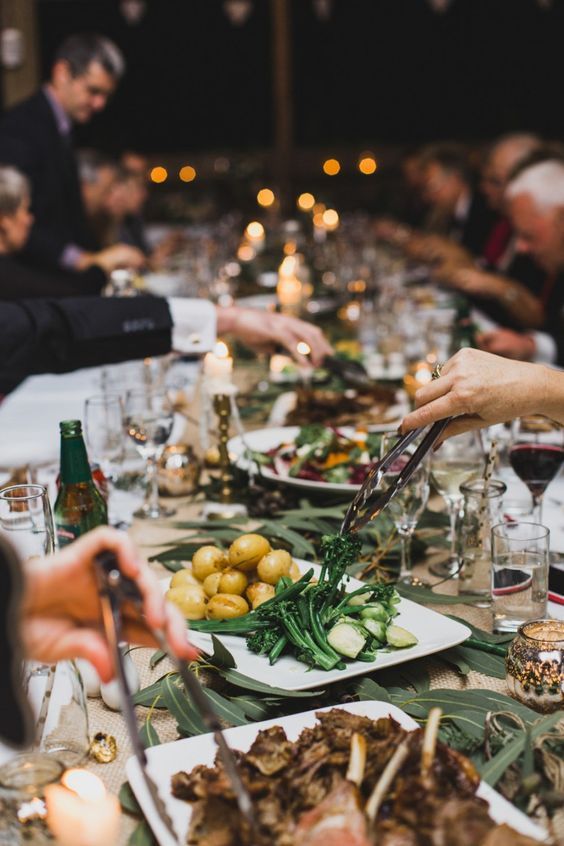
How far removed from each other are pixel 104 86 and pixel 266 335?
3.19 meters

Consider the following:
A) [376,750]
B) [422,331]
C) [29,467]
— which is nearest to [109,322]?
[29,467]

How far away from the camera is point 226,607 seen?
125cm

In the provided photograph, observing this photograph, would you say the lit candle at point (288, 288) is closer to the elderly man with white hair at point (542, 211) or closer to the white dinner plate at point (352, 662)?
the elderly man with white hair at point (542, 211)

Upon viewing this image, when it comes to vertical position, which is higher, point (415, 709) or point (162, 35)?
point (162, 35)

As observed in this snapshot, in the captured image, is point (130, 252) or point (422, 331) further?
point (130, 252)

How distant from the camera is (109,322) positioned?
86.8 inches

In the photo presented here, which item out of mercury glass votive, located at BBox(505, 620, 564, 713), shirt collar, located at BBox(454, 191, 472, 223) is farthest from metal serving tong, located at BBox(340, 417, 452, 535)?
shirt collar, located at BBox(454, 191, 472, 223)

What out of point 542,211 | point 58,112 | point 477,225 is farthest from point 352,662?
point 477,225

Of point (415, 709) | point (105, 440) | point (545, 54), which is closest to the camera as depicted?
point (415, 709)

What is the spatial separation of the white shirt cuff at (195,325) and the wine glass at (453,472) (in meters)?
0.81

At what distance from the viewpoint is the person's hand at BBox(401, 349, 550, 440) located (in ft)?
4.27

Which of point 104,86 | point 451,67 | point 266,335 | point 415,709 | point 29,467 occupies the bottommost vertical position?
point 415,709

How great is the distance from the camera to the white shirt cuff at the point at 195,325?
7.50 ft

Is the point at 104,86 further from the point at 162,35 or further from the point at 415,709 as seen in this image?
the point at 162,35
